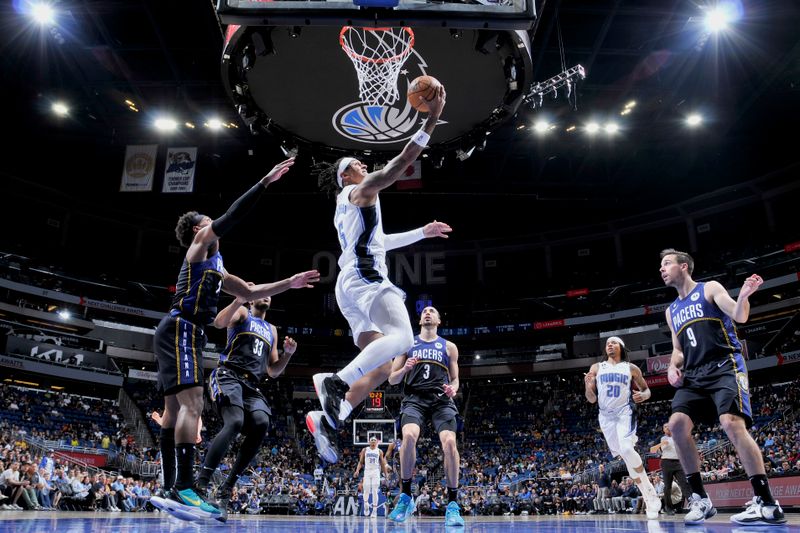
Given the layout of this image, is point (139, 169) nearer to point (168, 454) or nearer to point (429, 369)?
point (429, 369)

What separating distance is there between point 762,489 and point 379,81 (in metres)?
10.0

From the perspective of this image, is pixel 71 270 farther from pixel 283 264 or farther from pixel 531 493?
pixel 531 493

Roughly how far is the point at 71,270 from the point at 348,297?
112ft

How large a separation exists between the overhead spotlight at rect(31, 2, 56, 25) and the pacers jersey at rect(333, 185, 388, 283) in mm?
16946

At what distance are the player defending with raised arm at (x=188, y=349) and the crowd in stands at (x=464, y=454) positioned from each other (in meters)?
11.1

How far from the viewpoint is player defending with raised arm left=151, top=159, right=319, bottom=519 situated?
15.3ft

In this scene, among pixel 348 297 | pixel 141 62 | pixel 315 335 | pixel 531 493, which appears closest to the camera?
pixel 348 297

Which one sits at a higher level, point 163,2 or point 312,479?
point 163,2

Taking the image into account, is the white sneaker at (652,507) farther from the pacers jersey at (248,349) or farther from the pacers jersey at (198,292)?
the pacers jersey at (198,292)

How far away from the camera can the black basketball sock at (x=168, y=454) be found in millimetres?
4969

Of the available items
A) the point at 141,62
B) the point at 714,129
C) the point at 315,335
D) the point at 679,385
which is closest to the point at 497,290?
the point at 315,335

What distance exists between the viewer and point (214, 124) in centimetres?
2241

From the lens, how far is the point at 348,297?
15.5ft

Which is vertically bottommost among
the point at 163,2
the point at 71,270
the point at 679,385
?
the point at 679,385
